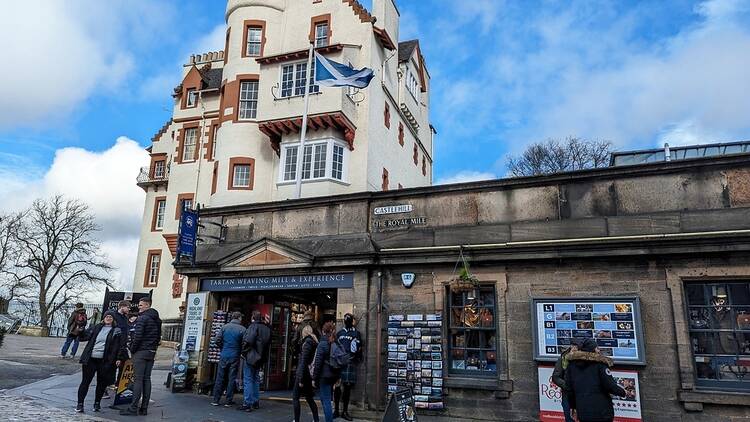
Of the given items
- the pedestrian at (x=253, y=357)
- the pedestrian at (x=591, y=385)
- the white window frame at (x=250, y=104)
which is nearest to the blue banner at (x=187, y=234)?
the pedestrian at (x=253, y=357)

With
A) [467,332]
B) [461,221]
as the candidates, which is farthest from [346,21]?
[467,332]

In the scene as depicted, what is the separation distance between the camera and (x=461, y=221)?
11.6 metres

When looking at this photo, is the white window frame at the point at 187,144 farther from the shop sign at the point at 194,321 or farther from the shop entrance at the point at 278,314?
the shop sign at the point at 194,321

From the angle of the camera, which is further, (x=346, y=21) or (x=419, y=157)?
(x=419, y=157)

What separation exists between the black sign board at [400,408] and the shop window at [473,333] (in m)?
2.99

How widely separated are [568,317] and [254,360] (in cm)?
640

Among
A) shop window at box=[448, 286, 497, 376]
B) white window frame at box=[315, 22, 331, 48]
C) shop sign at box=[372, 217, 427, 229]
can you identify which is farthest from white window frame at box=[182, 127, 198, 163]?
shop window at box=[448, 286, 497, 376]

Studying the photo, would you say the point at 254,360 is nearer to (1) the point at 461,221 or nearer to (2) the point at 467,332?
(2) the point at 467,332

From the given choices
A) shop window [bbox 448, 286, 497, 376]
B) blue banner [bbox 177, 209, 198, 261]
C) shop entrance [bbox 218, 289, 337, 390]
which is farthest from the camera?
shop entrance [bbox 218, 289, 337, 390]

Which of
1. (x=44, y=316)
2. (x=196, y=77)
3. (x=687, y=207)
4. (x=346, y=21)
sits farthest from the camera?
Result: (x=44, y=316)

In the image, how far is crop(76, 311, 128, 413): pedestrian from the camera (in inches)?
382

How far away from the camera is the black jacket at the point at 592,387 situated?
7031 millimetres

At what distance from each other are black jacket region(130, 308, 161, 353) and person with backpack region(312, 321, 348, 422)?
3113mm

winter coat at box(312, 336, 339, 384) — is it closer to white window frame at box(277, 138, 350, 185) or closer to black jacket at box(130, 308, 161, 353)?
black jacket at box(130, 308, 161, 353)
